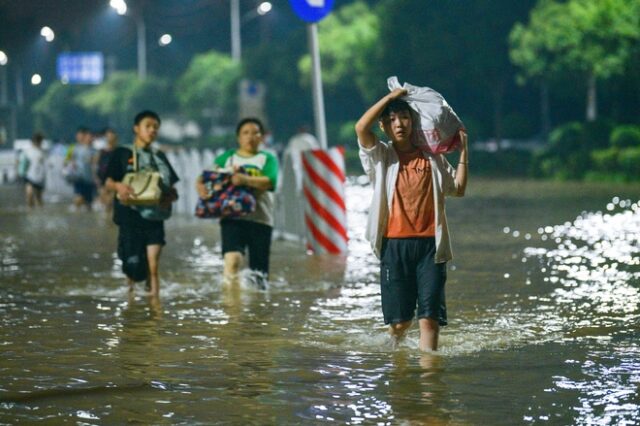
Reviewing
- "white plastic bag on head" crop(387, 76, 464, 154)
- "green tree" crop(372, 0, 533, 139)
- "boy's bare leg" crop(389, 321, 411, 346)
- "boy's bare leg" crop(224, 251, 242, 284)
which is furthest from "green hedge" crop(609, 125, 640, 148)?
"white plastic bag on head" crop(387, 76, 464, 154)

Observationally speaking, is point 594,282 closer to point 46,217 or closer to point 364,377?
point 364,377

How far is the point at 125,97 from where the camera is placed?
12188 cm

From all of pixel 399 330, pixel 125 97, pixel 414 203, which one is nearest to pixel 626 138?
pixel 399 330

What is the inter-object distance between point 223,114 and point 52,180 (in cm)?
5645

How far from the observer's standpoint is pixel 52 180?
145 ft

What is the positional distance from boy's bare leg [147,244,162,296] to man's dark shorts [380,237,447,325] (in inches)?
157

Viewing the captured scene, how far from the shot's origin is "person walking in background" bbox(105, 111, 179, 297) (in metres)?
12.4

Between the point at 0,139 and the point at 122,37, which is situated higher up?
the point at 122,37

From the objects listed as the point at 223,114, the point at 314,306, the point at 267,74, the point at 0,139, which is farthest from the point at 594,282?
the point at 223,114

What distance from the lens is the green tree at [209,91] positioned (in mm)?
97375

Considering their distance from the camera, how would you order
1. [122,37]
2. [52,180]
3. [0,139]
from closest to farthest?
[52,180] < [0,139] < [122,37]

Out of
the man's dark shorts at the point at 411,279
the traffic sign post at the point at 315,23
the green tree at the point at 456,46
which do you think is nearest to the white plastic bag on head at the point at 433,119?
the man's dark shorts at the point at 411,279

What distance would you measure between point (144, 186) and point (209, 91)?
294 ft

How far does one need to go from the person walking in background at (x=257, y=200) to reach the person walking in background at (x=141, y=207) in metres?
0.36
